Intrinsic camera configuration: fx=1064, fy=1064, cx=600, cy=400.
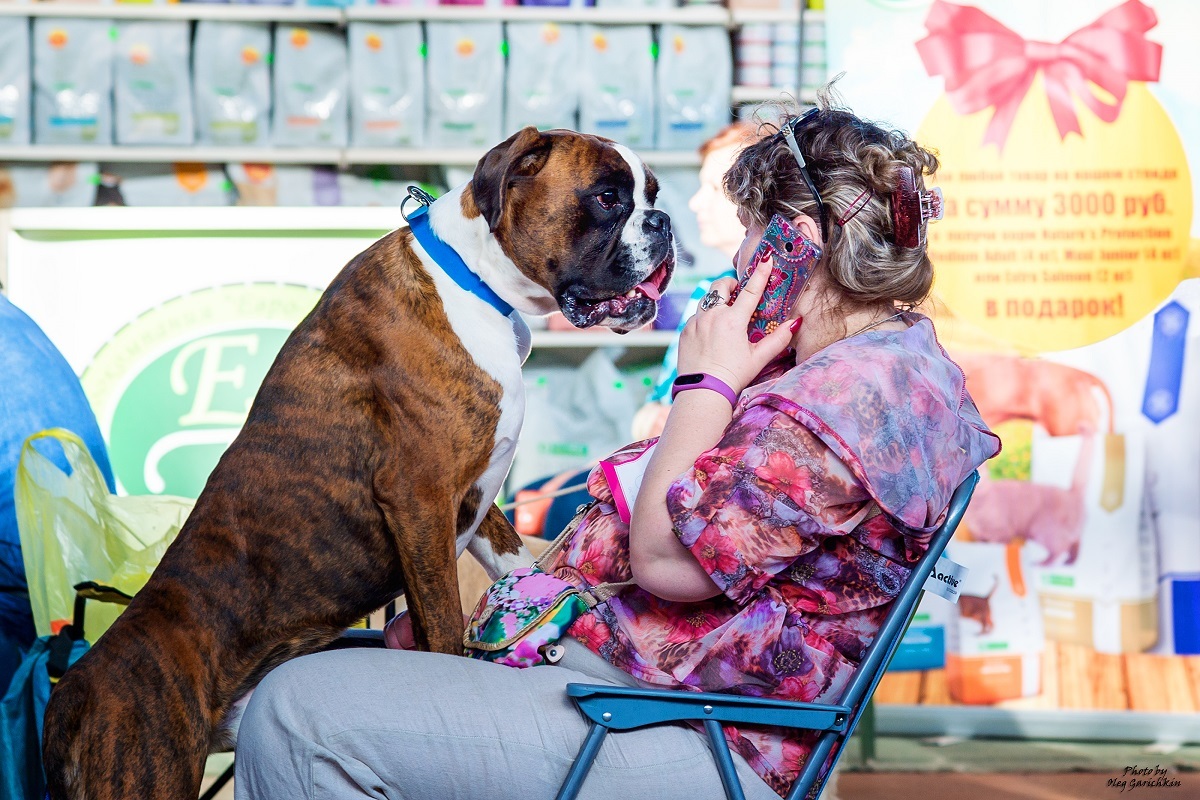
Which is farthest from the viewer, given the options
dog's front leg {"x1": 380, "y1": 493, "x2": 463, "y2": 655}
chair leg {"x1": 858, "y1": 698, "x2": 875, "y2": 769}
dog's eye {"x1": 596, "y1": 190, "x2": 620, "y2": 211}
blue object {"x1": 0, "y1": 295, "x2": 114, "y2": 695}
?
chair leg {"x1": 858, "y1": 698, "x2": 875, "y2": 769}

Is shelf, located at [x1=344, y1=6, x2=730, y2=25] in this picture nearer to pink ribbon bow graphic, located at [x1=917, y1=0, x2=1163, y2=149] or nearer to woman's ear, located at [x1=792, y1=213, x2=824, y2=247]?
pink ribbon bow graphic, located at [x1=917, y1=0, x2=1163, y2=149]

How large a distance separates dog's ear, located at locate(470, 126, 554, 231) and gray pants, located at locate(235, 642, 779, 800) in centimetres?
78

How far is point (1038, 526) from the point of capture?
11.0 feet

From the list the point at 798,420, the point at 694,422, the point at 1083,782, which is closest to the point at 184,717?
the point at 694,422

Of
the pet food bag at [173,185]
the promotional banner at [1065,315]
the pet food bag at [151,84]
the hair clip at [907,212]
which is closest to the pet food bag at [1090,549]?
the promotional banner at [1065,315]

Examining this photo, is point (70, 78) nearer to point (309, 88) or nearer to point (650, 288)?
point (309, 88)

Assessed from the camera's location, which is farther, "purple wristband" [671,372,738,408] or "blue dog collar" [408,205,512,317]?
"blue dog collar" [408,205,512,317]

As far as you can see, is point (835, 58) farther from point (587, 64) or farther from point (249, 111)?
point (249, 111)

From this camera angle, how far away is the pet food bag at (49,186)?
12.7 ft

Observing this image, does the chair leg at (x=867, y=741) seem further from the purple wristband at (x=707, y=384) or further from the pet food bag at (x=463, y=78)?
the pet food bag at (x=463, y=78)

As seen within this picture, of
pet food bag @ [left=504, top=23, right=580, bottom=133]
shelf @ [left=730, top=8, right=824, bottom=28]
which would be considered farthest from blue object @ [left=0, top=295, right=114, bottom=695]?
shelf @ [left=730, top=8, right=824, bottom=28]

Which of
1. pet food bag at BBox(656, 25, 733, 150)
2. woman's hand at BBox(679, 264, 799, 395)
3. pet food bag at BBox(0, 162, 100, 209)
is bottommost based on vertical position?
woman's hand at BBox(679, 264, 799, 395)

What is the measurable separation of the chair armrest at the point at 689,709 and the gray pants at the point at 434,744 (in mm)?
56

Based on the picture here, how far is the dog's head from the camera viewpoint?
1828 millimetres
